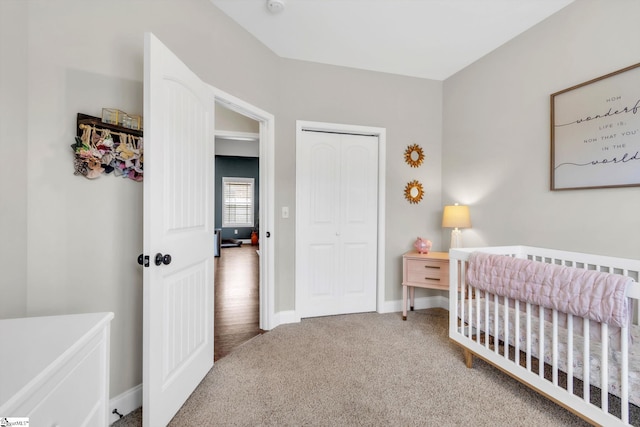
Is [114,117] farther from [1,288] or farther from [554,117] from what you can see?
[554,117]

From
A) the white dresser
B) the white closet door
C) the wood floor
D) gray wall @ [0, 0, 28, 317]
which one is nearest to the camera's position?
the white dresser

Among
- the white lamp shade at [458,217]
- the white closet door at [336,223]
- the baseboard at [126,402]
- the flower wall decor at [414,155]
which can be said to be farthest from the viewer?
the flower wall decor at [414,155]

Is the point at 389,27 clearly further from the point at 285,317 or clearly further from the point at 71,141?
the point at 285,317

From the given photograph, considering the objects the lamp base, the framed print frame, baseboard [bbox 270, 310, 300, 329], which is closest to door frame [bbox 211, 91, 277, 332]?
baseboard [bbox 270, 310, 300, 329]

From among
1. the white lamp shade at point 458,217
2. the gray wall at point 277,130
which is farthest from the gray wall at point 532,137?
the white lamp shade at point 458,217

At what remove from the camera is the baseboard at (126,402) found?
1521 mm

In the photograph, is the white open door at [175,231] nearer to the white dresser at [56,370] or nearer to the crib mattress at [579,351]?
the white dresser at [56,370]

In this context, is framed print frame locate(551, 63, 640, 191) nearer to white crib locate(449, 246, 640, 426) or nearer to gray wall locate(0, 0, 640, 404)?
gray wall locate(0, 0, 640, 404)

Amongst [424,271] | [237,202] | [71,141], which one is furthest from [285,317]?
[237,202]

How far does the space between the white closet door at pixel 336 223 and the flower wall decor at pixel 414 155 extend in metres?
0.37

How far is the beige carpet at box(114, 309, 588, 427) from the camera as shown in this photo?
158cm

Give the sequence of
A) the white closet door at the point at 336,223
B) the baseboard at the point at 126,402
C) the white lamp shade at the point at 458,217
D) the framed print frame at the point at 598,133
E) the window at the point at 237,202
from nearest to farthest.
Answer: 1. the baseboard at the point at 126,402
2. the framed print frame at the point at 598,133
3. the white lamp shade at the point at 458,217
4. the white closet door at the point at 336,223
5. the window at the point at 237,202

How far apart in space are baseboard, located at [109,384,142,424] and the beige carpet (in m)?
0.04

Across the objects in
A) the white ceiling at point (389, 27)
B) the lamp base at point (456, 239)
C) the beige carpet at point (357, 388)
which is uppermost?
the white ceiling at point (389, 27)
